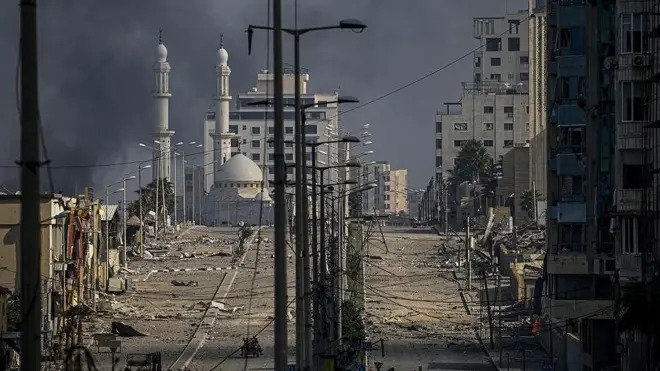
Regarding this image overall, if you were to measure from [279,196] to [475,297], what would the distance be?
219 feet

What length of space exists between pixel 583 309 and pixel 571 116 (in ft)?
18.8

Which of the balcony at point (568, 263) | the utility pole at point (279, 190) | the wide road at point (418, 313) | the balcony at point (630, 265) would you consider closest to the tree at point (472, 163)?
the wide road at point (418, 313)

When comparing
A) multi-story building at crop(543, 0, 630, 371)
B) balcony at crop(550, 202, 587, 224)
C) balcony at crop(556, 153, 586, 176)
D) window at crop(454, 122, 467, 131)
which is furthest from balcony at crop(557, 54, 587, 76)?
window at crop(454, 122, 467, 131)

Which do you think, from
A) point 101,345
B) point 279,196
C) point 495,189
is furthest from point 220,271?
point 279,196

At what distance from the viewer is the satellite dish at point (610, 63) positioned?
1791 inches

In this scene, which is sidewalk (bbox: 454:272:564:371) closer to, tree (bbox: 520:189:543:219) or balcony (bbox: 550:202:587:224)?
balcony (bbox: 550:202:587:224)

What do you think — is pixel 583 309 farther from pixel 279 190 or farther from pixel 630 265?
pixel 279 190

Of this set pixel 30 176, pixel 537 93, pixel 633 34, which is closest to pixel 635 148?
pixel 633 34

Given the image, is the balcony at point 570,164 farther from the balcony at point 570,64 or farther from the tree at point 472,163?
the tree at point 472,163

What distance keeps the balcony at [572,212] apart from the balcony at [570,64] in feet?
11.6

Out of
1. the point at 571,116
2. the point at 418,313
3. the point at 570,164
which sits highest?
the point at 571,116

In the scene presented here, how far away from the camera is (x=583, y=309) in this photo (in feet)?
164

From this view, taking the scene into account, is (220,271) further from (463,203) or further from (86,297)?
(463,203)

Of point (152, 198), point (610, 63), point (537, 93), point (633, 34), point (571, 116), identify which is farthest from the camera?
point (152, 198)
